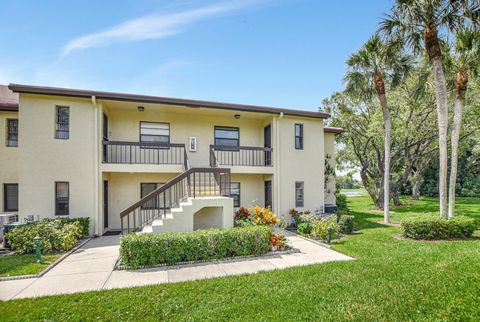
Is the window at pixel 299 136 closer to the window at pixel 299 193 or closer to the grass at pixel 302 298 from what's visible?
the window at pixel 299 193

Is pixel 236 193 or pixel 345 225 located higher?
pixel 236 193

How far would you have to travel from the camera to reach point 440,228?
374 inches

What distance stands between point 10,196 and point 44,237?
18.7 feet

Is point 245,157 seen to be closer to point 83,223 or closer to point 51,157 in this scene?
point 83,223

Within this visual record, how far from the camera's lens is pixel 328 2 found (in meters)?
10.7

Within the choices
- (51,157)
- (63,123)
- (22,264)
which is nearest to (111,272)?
(22,264)

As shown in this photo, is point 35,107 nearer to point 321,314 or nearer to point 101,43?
point 101,43

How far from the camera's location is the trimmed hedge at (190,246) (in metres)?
6.84

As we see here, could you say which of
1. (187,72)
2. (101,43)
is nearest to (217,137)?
(187,72)

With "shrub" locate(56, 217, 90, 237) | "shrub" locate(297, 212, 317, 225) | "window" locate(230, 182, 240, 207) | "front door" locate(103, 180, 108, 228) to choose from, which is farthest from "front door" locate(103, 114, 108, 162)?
"shrub" locate(297, 212, 317, 225)

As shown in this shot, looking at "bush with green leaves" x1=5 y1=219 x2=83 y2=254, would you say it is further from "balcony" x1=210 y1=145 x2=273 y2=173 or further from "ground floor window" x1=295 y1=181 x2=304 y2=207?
"ground floor window" x1=295 y1=181 x2=304 y2=207

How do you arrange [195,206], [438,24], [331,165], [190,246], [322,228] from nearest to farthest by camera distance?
1. [190,246]
2. [195,206]
3. [322,228]
4. [438,24]
5. [331,165]

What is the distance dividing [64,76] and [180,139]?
229 inches

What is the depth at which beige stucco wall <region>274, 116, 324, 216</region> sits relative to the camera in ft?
42.5
